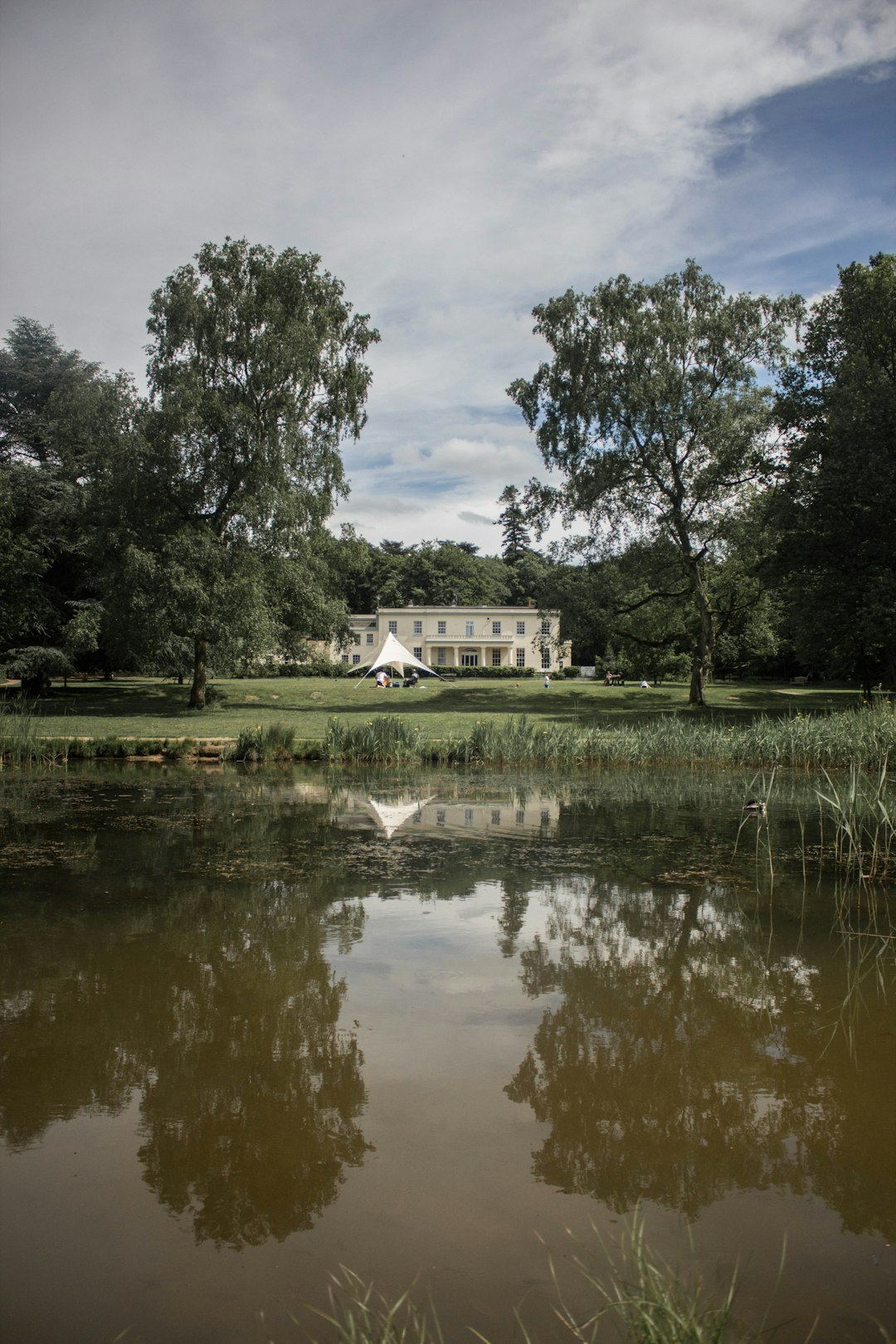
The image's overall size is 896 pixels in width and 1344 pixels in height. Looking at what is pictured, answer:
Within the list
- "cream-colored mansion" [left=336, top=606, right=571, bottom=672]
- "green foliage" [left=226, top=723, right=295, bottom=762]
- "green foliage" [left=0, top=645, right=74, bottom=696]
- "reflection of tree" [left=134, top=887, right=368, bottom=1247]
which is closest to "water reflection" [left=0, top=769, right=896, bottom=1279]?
"reflection of tree" [left=134, top=887, right=368, bottom=1247]

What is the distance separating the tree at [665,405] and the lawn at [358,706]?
3224mm

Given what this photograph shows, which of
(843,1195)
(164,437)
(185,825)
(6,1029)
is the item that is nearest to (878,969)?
(843,1195)

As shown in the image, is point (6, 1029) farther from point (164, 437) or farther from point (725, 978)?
point (164, 437)

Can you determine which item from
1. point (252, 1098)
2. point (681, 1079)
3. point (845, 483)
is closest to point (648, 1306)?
point (681, 1079)

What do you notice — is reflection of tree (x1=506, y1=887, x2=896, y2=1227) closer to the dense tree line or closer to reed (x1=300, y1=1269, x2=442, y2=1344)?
reed (x1=300, y1=1269, x2=442, y2=1344)

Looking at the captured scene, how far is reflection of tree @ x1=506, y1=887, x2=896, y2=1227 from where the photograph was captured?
322 centimetres

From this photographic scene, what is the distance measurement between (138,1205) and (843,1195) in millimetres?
2272

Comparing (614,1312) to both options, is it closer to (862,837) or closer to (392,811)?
(862,837)

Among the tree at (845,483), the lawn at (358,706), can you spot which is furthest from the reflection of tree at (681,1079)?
the tree at (845,483)

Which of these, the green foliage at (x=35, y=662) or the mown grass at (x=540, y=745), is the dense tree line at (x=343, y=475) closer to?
the green foliage at (x=35, y=662)

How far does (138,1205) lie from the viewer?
3.01 metres

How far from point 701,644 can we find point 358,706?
1064 cm

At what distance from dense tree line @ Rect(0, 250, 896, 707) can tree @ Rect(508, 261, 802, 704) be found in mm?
68

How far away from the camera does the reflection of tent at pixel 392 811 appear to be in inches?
394
